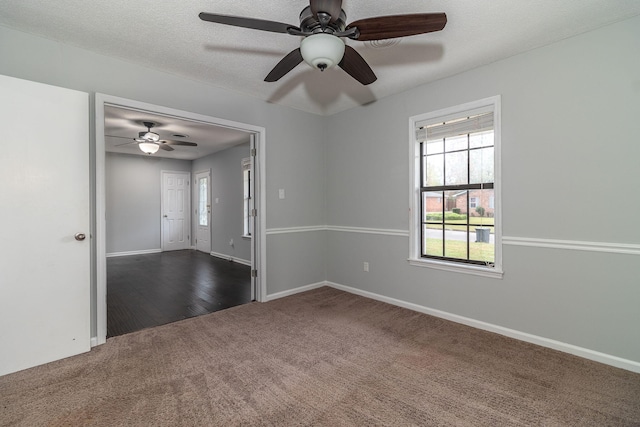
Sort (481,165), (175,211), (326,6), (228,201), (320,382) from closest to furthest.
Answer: (326,6) < (320,382) < (481,165) < (228,201) < (175,211)

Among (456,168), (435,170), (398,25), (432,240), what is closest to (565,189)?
(456,168)

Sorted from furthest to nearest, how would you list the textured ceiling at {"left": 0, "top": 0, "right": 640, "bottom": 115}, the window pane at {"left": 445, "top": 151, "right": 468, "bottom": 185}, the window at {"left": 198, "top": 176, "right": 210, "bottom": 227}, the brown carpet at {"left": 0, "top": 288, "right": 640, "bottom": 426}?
1. the window at {"left": 198, "top": 176, "right": 210, "bottom": 227}
2. the window pane at {"left": 445, "top": 151, "right": 468, "bottom": 185}
3. the textured ceiling at {"left": 0, "top": 0, "right": 640, "bottom": 115}
4. the brown carpet at {"left": 0, "top": 288, "right": 640, "bottom": 426}

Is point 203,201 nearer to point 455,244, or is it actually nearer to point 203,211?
point 203,211

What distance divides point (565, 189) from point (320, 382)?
2.42 meters

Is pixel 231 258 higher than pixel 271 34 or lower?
lower

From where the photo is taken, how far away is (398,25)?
64.0 inches

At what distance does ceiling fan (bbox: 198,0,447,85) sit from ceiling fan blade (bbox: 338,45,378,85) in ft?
0.20

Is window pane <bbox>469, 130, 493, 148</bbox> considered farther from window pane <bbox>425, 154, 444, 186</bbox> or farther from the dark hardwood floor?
the dark hardwood floor

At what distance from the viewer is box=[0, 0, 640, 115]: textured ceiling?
1.91 meters

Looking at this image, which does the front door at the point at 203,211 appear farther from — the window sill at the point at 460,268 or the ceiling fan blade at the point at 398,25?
the ceiling fan blade at the point at 398,25

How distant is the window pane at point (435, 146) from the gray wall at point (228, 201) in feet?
12.6

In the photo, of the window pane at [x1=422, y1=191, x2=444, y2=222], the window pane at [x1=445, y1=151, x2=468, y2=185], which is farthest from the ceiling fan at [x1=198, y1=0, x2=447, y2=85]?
the window pane at [x1=422, y1=191, x2=444, y2=222]

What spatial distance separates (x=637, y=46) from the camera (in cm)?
201

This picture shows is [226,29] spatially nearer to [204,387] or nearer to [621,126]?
[204,387]
